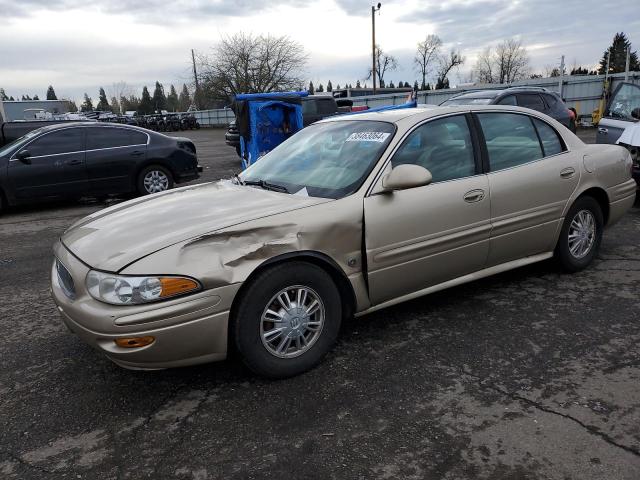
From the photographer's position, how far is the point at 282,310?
2920 millimetres

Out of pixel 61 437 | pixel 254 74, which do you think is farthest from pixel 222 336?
pixel 254 74

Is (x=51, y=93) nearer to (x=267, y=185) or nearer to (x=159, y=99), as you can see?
(x=159, y=99)

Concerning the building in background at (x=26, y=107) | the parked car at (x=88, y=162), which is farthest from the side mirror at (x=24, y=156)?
the building in background at (x=26, y=107)

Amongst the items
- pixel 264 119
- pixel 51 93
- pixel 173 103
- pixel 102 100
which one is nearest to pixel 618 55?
pixel 173 103

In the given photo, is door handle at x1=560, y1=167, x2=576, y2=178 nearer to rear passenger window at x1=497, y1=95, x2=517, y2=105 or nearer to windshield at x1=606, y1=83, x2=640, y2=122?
windshield at x1=606, y1=83, x2=640, y2=122

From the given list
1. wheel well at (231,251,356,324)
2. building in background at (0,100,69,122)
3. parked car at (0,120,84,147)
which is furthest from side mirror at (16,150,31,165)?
building in background at (0,100,69,122)

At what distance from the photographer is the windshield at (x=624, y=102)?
26.9 feet

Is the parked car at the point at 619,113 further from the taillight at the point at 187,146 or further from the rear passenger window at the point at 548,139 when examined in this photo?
the taillight at the point at 187,146

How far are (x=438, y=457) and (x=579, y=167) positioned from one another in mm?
3042

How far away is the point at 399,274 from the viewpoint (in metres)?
3.37

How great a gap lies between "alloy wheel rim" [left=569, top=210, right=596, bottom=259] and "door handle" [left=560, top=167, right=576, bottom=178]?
14.5 inches

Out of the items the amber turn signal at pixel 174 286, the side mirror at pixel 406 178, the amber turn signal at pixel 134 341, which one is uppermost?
the side mirror at pixel 406 178

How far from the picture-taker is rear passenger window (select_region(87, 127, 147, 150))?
29.1 feet

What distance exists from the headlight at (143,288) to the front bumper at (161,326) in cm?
3
